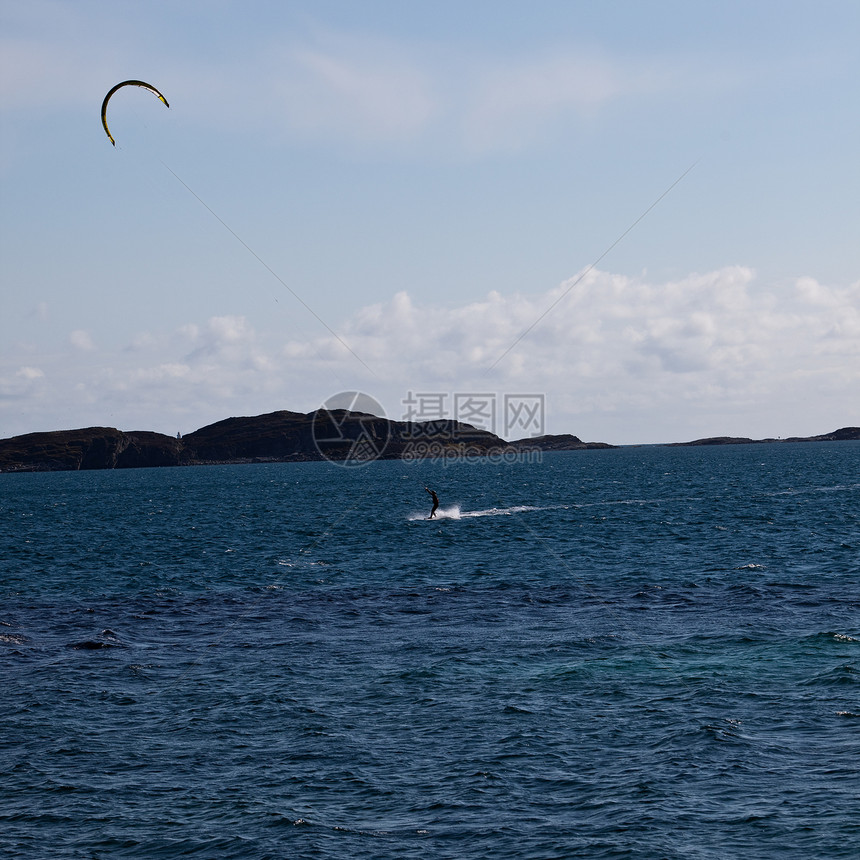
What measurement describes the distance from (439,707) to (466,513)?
64.7 meters

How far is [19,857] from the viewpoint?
56.8ft

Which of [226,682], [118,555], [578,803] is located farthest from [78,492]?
[578,803]

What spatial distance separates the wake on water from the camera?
85312 millimetres

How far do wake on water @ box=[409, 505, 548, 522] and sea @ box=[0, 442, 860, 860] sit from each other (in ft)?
93.1

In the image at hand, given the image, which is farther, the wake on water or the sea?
the wake on water

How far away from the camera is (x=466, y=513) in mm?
89750

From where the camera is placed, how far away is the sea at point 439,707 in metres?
18.0

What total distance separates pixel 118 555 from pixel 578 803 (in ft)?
169

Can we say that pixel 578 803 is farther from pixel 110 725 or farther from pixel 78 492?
pixel 78 492

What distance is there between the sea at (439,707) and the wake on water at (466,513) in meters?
28.4

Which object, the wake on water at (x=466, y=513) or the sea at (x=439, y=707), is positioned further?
the wake on water at (x=466, y=513)

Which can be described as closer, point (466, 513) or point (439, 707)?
point (439, 707)

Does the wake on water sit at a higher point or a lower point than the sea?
higher

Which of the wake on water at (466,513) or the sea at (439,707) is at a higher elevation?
the wake on water at (466,513)
